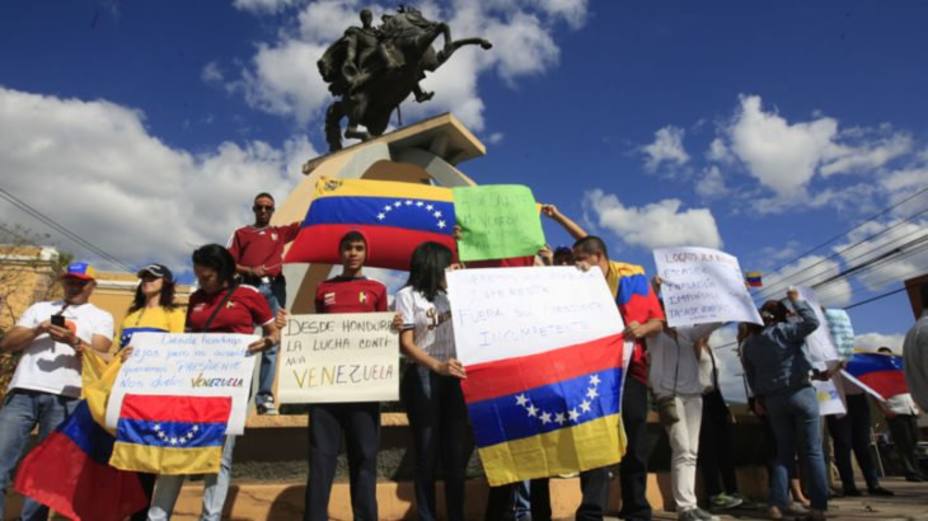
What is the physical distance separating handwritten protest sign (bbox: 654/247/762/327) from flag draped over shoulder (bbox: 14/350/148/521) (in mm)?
3567

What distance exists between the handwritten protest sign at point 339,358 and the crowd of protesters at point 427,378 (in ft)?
0.29

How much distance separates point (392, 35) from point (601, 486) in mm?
9947

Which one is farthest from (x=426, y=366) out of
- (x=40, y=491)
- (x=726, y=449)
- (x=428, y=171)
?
(x=428, y=171)

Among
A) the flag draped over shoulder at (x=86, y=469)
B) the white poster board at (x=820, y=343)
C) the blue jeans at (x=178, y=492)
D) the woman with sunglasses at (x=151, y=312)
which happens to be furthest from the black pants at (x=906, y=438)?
the flag draped over shoulder at (x=86, y=469)

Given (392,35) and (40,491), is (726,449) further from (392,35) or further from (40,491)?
(392,35)

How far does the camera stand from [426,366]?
3.47 meters

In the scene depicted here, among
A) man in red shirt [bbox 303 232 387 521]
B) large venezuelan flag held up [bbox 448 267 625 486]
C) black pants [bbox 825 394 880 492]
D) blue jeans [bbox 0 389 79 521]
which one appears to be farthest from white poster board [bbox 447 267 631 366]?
black pants [bbox 825 394 880 492]

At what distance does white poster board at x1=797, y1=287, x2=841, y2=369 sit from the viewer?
5344mm

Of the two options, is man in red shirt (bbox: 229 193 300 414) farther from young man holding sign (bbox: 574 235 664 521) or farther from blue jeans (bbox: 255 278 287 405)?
young man holding sign (bbox: 574 235 664 521)

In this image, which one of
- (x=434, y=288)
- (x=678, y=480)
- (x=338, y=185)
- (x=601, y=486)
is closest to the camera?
(x=601, y=486)

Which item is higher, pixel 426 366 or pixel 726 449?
pixel 426 366

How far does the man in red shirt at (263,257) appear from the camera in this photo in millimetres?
5812

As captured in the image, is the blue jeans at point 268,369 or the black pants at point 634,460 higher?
the blue jeans at point 268,369

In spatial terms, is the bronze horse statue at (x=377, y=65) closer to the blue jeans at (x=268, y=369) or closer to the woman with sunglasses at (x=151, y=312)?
the blue jeans at (x=268, y=369)
